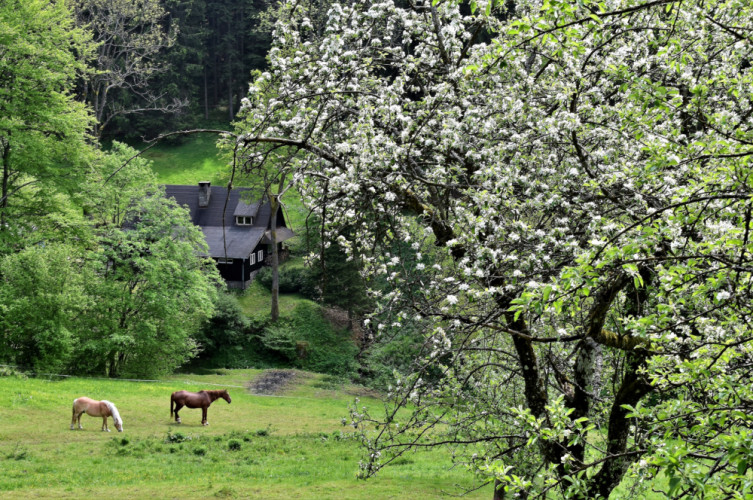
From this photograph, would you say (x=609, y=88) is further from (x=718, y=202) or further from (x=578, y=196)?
(x=718, y=202)

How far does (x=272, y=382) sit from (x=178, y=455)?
1669 centimetres

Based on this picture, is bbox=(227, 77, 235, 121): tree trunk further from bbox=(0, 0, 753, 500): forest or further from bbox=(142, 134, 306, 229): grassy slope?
bbox=(0, 0, 753, 500): forest

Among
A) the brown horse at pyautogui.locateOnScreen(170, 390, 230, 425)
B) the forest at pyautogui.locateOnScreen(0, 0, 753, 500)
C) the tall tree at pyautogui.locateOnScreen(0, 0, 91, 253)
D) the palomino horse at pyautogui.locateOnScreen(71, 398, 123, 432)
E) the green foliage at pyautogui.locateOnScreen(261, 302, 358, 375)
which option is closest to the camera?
the forest at pyautogui.locateOnScreen(0, 0, 753, 500)

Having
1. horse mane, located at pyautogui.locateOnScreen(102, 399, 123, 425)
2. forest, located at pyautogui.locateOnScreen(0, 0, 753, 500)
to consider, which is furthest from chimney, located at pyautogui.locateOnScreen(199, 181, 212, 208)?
forest, located at pyautogui.locateOnScreen(0, 0, 753, 500)

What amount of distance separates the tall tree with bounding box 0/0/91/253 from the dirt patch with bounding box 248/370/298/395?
13131 mm

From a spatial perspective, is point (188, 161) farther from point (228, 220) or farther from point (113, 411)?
point (113, 411)

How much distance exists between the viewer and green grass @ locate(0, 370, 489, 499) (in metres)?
14.3

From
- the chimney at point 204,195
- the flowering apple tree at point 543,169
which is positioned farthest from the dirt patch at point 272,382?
the flowering apple tree at point 543,169

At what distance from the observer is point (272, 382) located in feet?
113

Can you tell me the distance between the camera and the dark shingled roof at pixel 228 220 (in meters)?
46.2

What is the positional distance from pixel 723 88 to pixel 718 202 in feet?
9.74

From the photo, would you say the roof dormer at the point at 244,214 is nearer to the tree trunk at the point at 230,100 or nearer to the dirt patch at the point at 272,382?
the dirt patch at the point at 272,382

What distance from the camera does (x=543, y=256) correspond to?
6.37 meters

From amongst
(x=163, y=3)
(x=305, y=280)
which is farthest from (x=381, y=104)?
(x=163, y=3)
